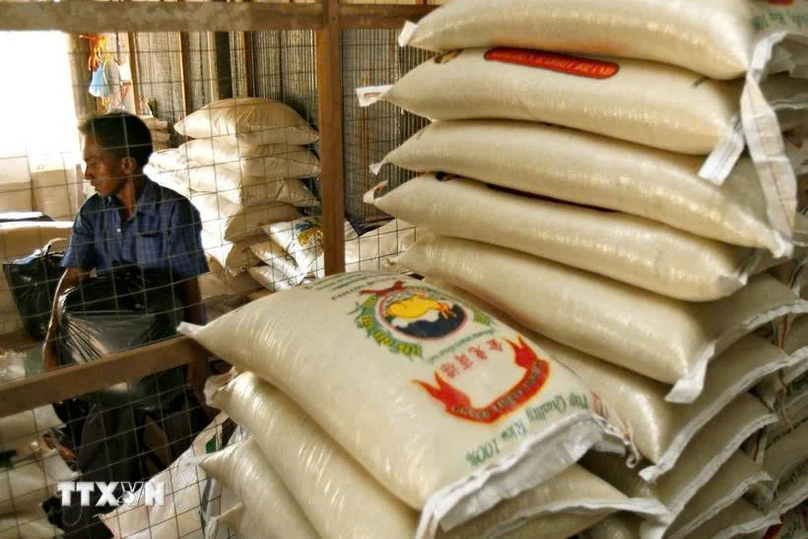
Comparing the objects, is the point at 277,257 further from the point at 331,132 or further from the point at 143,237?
the point at 331,132

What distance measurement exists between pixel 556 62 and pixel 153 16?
2.46 ft

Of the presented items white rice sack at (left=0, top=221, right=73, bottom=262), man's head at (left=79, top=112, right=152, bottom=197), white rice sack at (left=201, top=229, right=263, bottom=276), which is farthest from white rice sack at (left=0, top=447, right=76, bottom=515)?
white rice sack at (left=201, top=229, right=263, bottom=276)

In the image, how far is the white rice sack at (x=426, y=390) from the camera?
104cm

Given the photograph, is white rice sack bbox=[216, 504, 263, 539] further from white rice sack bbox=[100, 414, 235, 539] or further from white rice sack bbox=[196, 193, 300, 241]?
white rice sack bbox=[196, 193, 300, 241]

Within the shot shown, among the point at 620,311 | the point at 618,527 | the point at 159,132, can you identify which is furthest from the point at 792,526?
the point at 159,132

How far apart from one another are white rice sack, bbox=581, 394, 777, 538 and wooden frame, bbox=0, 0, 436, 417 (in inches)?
29.9

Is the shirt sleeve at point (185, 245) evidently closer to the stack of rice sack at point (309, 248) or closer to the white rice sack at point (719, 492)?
the stack of rice sack at point (309, 248)

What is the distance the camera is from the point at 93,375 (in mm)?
1439

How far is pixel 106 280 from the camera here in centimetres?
192

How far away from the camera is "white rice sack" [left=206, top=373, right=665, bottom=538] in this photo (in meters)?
1.12

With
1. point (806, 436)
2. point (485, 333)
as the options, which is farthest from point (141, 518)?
point (806, 436)

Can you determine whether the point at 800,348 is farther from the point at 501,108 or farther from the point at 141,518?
the point at 141,518

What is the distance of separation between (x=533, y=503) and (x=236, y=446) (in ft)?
2.28

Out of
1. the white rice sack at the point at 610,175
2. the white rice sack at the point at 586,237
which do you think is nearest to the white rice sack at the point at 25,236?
the white rice sack at the point at 586,237
